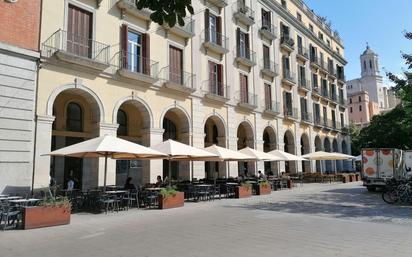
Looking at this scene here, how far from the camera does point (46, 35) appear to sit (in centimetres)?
1603

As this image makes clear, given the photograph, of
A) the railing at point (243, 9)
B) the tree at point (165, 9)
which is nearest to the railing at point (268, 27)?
the railing at point (243, 9)

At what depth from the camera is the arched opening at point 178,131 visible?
74.7ft

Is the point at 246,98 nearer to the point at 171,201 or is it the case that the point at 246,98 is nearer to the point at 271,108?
the point at 271,108

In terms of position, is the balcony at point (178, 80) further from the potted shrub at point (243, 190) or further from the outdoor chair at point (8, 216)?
the outdoor chair at point (8, 216)

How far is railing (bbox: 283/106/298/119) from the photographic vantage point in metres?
34.1

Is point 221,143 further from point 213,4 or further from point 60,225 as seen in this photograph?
point 60,225

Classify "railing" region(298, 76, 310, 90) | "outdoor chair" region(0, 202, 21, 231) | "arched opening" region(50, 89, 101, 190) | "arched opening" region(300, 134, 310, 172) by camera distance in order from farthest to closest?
"arched opening" region(300, 134, 310, 172), "railing" region(298, 76, 310, 90), "arched opening" region(50, 89, 101, 190), "outdoor chair" region(0, 202, 21, 231)

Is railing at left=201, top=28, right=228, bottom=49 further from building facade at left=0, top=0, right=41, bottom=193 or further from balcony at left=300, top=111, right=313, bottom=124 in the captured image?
balcony at left=300, top=111, right=313, bottom=124

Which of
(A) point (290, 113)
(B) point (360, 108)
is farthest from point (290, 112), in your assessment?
(B) point (360, 108)

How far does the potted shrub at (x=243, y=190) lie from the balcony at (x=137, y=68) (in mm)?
7131

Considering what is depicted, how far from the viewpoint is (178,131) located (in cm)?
2366

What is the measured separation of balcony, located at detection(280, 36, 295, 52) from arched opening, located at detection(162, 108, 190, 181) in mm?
15067

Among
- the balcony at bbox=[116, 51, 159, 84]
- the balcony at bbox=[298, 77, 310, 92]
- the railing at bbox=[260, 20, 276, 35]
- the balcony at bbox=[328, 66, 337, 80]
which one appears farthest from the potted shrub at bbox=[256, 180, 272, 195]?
the balcony at bbox=[328, 66, 337, 80]

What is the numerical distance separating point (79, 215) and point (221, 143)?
1460 cm
